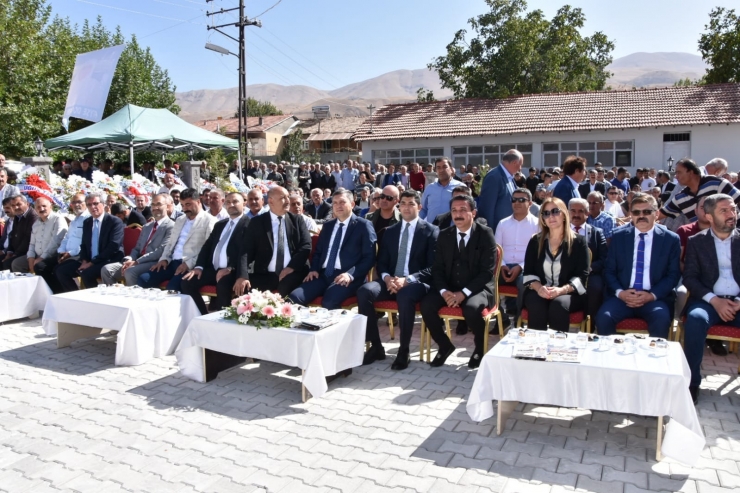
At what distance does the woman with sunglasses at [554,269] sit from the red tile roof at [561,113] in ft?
62.2

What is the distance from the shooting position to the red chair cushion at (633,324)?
191 inches

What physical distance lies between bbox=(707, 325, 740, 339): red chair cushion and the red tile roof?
1922 cm

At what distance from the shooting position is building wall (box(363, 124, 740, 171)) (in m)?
21.4

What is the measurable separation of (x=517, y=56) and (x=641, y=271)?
30.0 metres

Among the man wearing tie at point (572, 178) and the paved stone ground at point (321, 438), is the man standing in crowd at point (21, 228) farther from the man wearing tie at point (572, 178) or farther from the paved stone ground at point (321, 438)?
the man wearing tie at point (572, 178)

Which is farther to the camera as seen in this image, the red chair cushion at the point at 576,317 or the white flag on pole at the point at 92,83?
the white flag on pole at the point at 92,83

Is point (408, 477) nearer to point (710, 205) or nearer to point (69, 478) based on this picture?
point (69, 478)

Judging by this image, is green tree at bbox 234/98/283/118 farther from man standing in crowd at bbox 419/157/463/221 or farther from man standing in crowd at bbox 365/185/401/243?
man standing in crowd at bbox 365/185/401/243

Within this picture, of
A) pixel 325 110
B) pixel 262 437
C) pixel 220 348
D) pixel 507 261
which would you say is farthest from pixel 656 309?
pixel 325 110

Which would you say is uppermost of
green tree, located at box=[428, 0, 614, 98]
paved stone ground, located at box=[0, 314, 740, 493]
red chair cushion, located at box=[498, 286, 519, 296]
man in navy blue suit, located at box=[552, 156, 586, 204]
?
green tree, located at box=[428, 0, 614, 98]

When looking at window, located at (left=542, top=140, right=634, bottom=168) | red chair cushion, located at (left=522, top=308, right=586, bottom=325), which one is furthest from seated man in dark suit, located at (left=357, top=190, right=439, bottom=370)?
window, located at (left=542, top=140, right=634, bottom=168)

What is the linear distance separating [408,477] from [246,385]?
2.06 m

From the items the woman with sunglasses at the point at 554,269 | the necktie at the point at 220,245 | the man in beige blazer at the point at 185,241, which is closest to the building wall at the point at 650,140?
the woman with sunglasses at the point at 554,269

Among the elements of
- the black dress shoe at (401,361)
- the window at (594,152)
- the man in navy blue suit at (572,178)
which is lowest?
the black dress shoe at (401,361)
